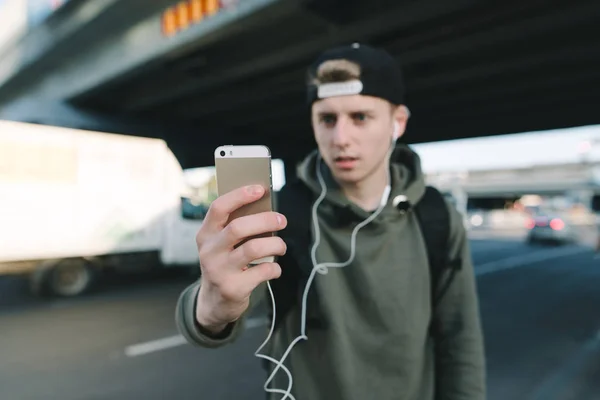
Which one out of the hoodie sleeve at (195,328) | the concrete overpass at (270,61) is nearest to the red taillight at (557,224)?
the concrete overpass at (270,61)

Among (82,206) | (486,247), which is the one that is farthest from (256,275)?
(486,247)

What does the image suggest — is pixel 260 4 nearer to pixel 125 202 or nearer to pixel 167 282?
pixel 125 202

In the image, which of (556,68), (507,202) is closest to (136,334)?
(556,68)

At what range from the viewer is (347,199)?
1.38m

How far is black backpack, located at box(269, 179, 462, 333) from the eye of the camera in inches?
48.8

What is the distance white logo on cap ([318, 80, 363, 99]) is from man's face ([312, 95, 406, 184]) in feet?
0.05

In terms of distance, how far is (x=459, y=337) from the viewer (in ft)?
4.50

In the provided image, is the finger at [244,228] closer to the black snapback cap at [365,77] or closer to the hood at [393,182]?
the hood at [393,182]

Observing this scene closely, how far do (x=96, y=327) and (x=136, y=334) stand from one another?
28.8 inches

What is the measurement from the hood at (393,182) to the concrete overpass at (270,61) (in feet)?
12.7

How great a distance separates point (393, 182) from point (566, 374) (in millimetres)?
3969

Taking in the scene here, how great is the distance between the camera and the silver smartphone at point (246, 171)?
90cm

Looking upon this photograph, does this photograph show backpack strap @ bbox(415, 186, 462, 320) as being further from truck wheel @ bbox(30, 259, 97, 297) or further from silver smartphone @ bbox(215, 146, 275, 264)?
truck wheel @ bbox(30, 259, 97, 297)

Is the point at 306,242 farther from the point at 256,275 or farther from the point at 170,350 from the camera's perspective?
the point at 170,350
